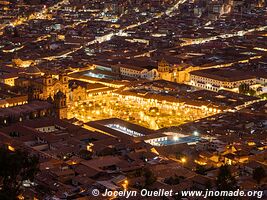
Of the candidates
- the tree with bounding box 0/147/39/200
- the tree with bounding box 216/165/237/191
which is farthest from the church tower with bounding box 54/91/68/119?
the tree with bounding box 0/147/39/200

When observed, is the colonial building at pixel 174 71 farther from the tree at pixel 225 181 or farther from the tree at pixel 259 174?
the tree at pixel 225 181

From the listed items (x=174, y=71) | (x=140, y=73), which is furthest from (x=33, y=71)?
(x=174, y=71)

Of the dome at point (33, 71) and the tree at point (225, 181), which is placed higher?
the tree at point (225, 181)

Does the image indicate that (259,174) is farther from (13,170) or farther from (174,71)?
(174,71)

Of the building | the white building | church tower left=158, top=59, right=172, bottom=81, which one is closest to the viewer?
the building

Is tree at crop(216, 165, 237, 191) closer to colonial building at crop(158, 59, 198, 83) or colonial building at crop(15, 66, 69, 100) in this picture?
colonial building at crop(15, 66, 69, 100)

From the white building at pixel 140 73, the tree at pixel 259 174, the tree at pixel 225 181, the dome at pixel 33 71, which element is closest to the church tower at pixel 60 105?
the dome at pixel 33 71
